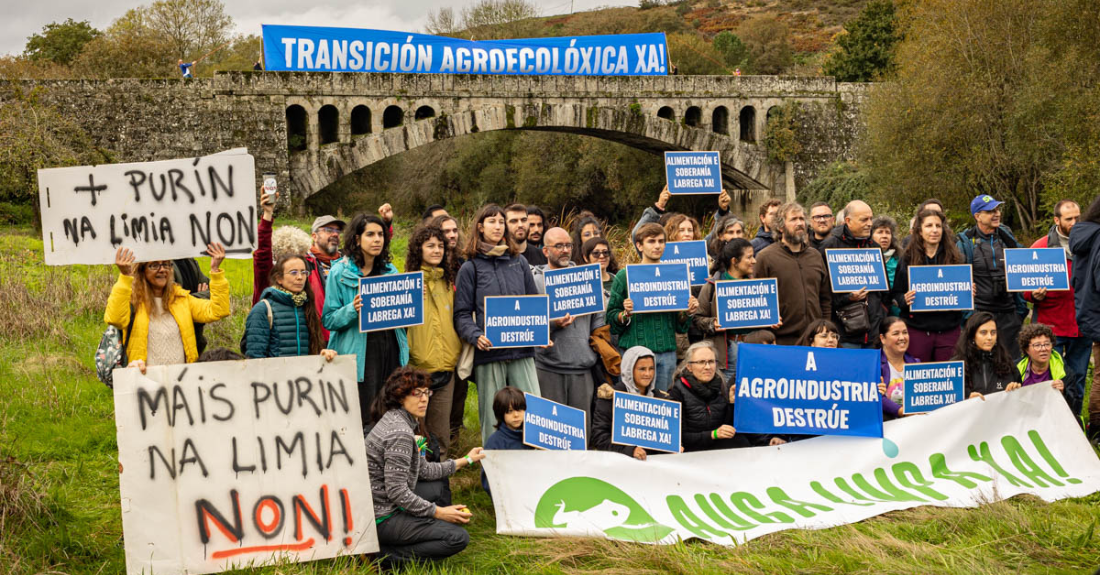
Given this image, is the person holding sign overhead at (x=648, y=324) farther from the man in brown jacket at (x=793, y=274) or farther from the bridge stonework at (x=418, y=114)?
the bridge stonework at (x=418, y=114)

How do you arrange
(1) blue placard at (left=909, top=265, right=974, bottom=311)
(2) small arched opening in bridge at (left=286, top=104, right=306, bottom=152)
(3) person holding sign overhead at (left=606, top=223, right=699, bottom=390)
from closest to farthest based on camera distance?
(3) person holding sign overhead at (left=606, top=223, right=699, bottom=390)
(1) blue placard at (left=909, top=265, right=974, bottom=311)
(2) small arched opening in bridge at (left=286, top=104, right=306, bottom=152)

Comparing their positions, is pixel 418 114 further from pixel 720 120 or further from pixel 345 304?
pixel 345 304

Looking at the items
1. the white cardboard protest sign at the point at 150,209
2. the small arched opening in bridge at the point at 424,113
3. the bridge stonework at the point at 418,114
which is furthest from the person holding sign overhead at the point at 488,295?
the small arched opening in bridge at the point at 424,113

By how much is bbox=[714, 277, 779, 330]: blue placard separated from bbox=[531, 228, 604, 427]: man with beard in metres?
0.96

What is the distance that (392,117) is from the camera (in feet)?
95.2

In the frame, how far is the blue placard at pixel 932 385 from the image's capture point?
22.0 ft

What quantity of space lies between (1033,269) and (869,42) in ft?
123

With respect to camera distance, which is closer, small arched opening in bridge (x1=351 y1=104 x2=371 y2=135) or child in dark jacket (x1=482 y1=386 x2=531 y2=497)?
child in dark jacket (x1=482 y1=386 x2=531 y2=497)

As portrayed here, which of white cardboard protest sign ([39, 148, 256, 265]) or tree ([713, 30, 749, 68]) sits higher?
tree ([713, 30, 749, 68])

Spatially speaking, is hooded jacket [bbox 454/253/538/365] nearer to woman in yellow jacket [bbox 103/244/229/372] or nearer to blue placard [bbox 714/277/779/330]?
blue placard [bbox 714/277/779/330]

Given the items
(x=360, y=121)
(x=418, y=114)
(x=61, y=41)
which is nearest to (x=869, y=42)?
(x=418, y=114)

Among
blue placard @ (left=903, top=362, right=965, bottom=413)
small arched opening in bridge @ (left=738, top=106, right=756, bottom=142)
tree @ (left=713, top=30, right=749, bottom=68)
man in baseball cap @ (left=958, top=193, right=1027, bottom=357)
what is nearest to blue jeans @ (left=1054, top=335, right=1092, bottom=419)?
man in baseball cap @ (left=958, top=193, right=1027, bottom=357)

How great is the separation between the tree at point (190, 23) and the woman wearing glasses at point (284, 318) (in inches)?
1597

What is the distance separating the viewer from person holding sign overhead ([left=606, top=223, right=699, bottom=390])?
685cm
